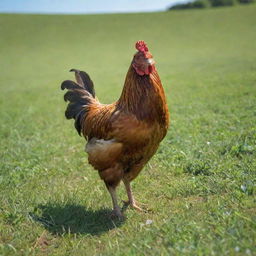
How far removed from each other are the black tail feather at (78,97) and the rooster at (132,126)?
0.75 meters

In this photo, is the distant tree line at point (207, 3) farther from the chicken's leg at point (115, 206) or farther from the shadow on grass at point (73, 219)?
the shadow on grass at point (73, 219)

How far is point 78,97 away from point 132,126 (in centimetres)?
164

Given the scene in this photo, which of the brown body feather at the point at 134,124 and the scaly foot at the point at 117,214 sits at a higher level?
the brown body feather at the point at 134,124

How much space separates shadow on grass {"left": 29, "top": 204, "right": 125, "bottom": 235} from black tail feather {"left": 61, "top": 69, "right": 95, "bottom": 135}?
129cm

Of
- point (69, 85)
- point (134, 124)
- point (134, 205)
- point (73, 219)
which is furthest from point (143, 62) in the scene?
point (73, 219)

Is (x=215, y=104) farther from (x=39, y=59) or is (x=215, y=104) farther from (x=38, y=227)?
(x=39, y=59)

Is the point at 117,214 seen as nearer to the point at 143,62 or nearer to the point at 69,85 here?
the point at 143,62

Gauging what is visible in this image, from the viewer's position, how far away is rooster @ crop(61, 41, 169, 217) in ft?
12.5

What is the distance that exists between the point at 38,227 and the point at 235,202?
2.37m

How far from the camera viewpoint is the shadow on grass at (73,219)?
396 cm

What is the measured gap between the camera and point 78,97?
5.12 meters

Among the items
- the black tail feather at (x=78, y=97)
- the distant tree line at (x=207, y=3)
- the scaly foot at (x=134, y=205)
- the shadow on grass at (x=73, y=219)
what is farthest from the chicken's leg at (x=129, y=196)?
the distant tree line at (x=207, y=3)

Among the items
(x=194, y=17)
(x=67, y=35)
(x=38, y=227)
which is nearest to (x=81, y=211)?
(x=38, y=227)

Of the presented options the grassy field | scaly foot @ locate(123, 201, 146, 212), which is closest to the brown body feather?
scaly foot @ locate(123, 201, 146, 212)
